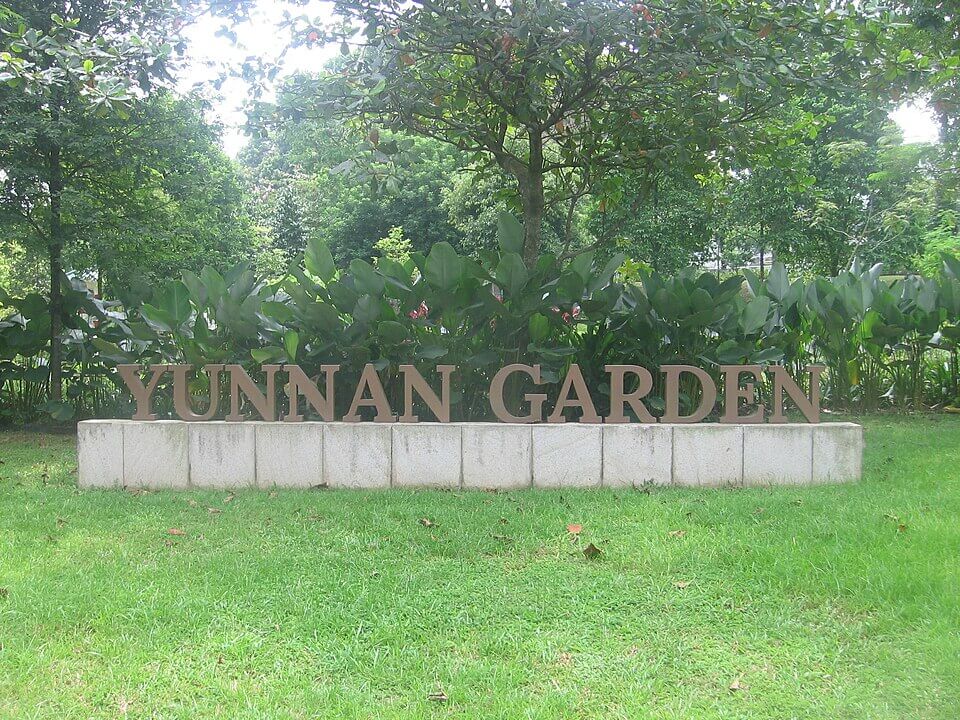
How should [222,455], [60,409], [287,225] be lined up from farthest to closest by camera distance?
[287,225] < [60,409] < [222,455]

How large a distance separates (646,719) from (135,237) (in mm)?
6834

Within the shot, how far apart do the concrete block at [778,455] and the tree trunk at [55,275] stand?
624 cm

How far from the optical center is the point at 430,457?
198 inches

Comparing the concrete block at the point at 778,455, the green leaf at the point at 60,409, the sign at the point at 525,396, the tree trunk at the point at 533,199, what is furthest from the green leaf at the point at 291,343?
the green leaf at the point at 60,409

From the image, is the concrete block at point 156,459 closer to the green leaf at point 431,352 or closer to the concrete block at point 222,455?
the concrete block at point 222,455

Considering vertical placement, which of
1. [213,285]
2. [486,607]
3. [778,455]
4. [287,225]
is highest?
[287,225]

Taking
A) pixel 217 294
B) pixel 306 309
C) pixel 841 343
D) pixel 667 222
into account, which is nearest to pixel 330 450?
pixel 306 309

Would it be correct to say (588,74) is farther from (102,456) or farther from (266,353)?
(102,456)

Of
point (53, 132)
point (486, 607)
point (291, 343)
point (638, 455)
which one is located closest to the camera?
point (486, 607)

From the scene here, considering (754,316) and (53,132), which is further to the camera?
(53,132)

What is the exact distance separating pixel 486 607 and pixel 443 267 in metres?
2.83

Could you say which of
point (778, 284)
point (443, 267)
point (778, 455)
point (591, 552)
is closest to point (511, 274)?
point (443, 267)

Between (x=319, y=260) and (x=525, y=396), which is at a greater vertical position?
(x=319, y=260)

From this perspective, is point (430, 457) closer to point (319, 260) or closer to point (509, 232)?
point (509, 232)
